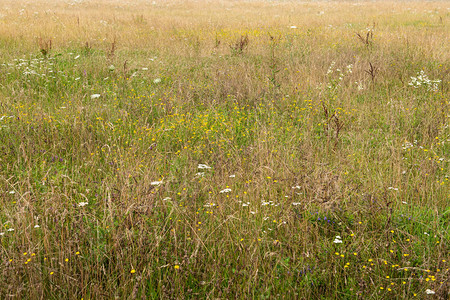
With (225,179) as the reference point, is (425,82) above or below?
above

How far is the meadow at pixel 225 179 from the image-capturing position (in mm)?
1942

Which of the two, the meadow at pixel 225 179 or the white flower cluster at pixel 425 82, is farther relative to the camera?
the white flower cluster at pixel 425 82

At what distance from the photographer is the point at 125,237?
213cm

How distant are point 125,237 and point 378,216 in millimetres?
1814

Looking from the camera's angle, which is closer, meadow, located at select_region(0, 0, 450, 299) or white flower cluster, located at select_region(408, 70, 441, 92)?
meadow, located at select_region(0, 0, 450, 299)

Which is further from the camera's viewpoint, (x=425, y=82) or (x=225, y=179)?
(x=425, y=82)

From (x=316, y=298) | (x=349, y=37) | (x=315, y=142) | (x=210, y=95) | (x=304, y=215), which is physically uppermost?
(x=349, y=37)

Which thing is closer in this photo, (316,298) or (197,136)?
(316,298)

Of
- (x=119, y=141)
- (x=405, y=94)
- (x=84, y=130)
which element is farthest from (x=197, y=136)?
(x=405, y=94)

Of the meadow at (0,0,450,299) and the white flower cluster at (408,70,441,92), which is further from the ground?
the white flower cluster at (408,70,441,92)

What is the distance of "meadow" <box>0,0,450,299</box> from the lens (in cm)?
194

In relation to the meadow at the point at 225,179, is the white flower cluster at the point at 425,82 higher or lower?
higher

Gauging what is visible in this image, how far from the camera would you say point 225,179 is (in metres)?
2.87

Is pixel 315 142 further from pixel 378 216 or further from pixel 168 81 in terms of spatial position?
pixel 168 81
